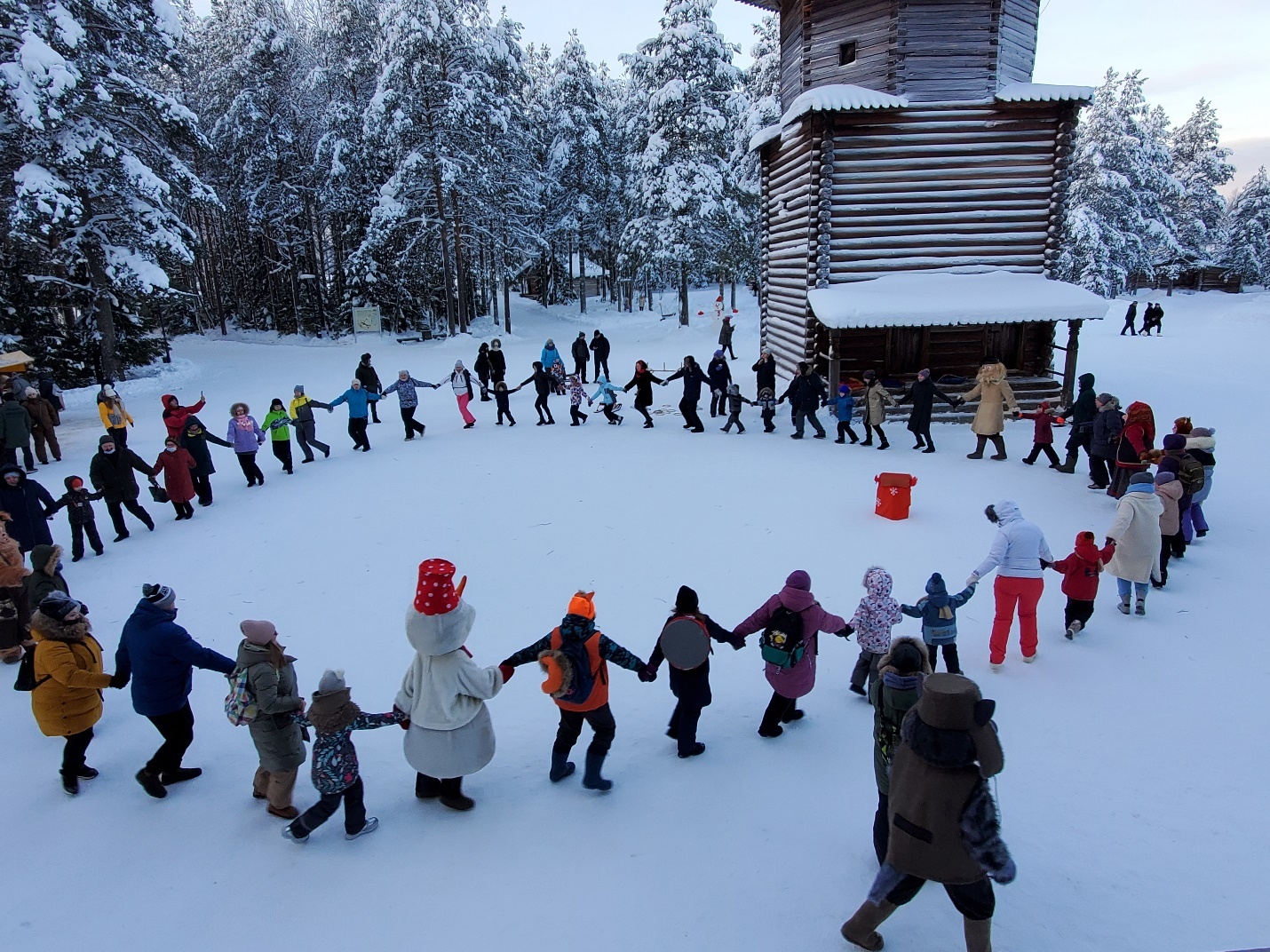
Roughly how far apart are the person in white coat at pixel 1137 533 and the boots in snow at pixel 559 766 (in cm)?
540

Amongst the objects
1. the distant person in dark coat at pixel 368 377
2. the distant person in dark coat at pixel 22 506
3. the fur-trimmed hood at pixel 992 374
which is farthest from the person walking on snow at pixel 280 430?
the fur-trimmed hood at pixel 992 374

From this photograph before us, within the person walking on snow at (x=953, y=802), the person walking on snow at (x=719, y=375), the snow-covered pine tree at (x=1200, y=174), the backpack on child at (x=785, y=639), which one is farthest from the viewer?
the snow-covered pine tree at (x=1200, y=174)

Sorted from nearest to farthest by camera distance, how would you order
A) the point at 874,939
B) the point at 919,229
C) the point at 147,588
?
1. the point at 874,939
2. the point at 147,588
3. the point at 919,229

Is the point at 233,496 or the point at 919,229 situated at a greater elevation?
the point at 919,229

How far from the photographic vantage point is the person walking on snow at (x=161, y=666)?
482cm

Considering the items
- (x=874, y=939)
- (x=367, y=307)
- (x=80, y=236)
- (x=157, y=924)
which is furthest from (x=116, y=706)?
(x=367, y=307)

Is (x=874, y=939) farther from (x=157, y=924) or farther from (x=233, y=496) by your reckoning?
(x=233, y=496)

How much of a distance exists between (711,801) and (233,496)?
10.2m

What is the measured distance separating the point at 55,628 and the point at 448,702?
2.69 meters

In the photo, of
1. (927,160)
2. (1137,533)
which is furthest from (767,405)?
→ (1137,533)

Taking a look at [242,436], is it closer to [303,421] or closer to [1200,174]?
[303,421]

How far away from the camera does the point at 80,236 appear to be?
19.8 meters

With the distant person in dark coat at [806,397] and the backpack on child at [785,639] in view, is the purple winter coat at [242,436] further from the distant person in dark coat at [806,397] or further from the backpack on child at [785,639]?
the backpack on child at [785,639]

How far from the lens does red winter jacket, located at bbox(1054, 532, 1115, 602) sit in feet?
21.6
